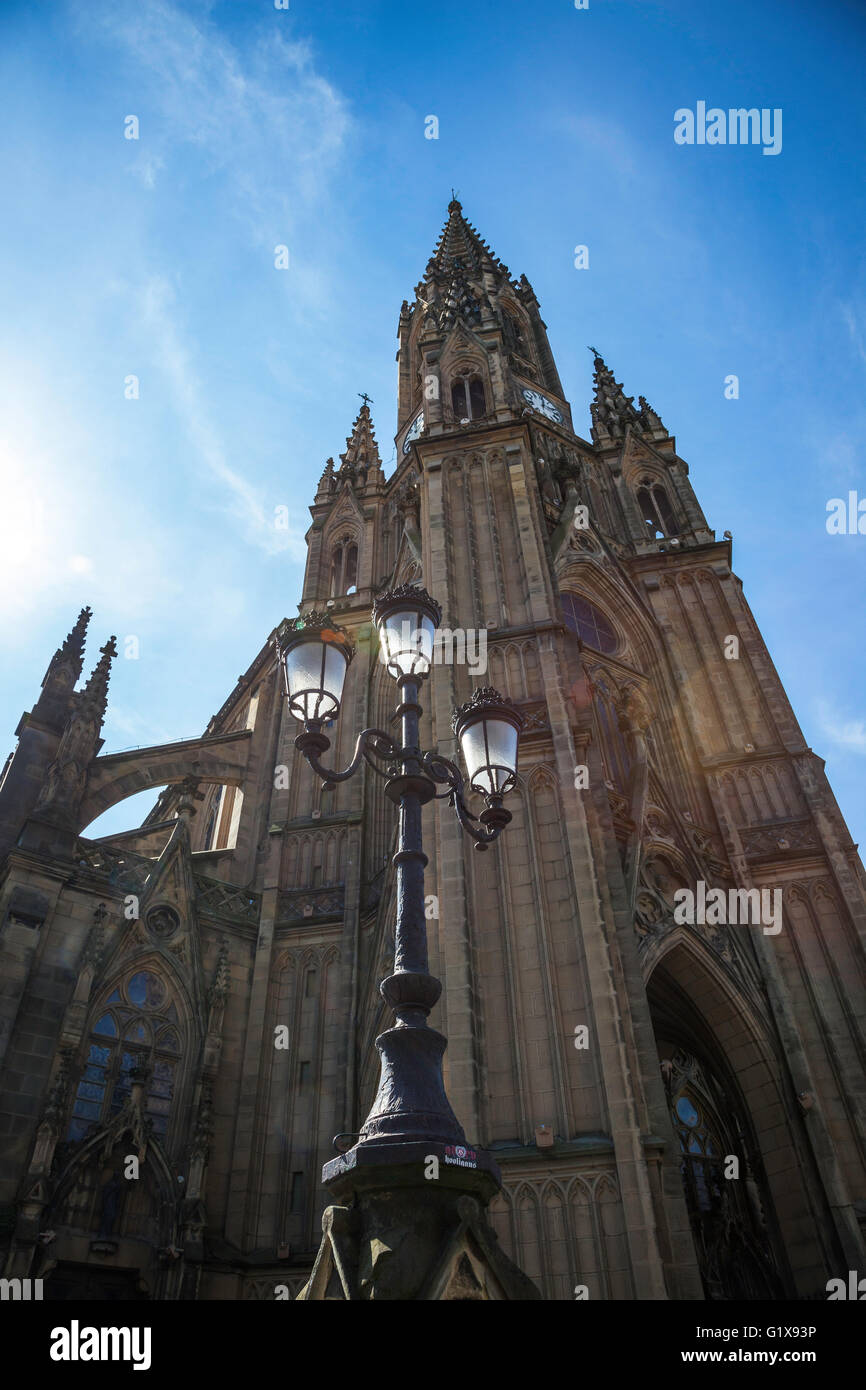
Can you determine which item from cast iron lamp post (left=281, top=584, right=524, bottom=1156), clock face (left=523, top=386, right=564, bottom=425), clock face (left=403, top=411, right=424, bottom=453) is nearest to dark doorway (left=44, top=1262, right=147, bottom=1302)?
cast iron lamp post (left=281, top=584, right=524, bottom=1156)

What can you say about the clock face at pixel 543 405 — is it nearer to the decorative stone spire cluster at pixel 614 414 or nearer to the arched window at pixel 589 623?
the decorative stone spire cluster at pixel 614 414

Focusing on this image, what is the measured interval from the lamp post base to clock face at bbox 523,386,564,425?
28.8 metres

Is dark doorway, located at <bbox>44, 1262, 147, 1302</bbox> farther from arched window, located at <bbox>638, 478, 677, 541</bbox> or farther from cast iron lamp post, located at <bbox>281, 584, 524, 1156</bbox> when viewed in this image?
arched window, located at <bbox>638, 478, 677, 541</bbox>

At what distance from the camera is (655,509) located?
27.9 m

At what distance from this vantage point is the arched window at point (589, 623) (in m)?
21.6

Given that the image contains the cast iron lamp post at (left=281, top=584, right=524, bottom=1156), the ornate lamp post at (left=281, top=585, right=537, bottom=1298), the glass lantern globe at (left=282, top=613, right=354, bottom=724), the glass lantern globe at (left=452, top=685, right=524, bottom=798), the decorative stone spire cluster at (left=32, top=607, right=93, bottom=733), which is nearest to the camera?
the ornate lamp post at (left=281, top=585, right=537, bottom=1298)

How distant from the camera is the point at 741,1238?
1487cm

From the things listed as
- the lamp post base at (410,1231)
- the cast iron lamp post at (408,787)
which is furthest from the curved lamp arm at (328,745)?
the lamp post base at (410,1231)

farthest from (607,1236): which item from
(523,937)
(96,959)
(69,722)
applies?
(69,722)

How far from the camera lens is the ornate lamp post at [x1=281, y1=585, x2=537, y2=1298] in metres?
4.56

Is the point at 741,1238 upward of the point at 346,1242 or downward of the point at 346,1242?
upward
